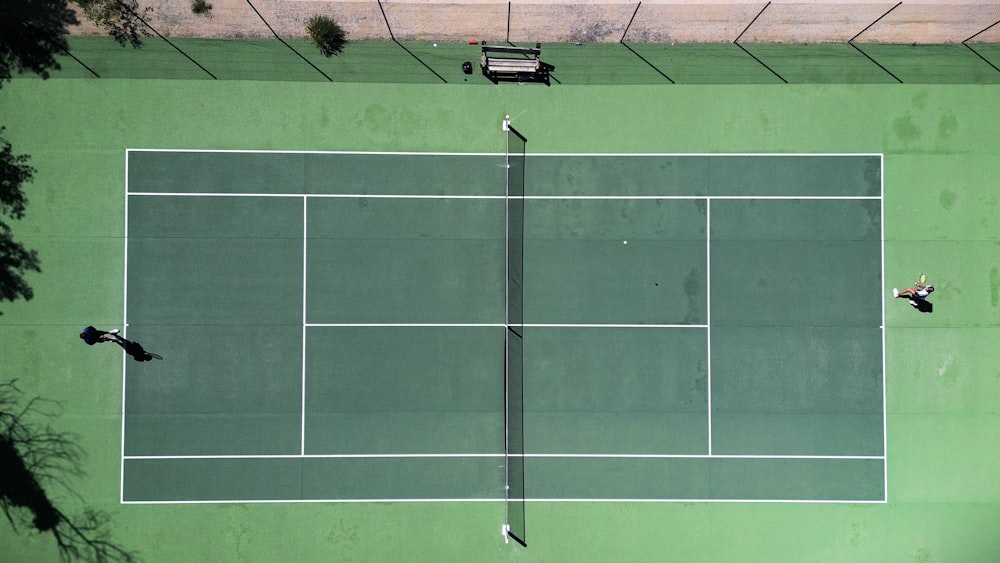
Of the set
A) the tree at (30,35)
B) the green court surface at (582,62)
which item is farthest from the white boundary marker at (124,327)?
the tree at (30,35)

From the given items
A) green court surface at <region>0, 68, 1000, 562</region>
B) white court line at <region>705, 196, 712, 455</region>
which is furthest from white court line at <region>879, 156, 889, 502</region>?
white court line at <region>705, 196, 712, 455</region>

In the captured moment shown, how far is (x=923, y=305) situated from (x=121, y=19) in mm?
15766

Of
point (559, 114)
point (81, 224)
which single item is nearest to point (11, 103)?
point (81, 224)

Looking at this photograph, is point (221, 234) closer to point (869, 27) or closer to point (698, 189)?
point (698, 189)

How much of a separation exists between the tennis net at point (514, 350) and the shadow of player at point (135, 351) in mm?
6417

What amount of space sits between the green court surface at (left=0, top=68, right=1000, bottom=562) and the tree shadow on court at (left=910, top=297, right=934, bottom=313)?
5.9 inches

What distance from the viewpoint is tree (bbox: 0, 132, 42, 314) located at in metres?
11.7

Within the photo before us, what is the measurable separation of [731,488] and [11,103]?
15.0 meters

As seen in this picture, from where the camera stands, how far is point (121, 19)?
39.0 ft

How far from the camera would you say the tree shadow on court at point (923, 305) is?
465 inches

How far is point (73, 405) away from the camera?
11.7m

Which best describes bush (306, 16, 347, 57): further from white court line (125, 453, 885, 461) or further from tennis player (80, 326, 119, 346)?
white court line (125, 453, 885, 461)

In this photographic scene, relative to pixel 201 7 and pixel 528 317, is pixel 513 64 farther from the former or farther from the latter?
pixel 201 7

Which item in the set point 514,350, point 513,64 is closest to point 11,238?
point 514,350
